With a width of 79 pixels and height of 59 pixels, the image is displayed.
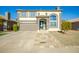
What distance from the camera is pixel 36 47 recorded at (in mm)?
4551

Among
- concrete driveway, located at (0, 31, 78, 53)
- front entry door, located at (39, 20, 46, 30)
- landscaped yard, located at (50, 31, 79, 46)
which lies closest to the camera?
concrete driveway, located at (0, 31, 78, 53)

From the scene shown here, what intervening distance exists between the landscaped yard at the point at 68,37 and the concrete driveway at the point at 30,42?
0.42 ft

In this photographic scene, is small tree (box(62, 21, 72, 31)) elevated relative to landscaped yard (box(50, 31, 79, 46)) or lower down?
elevated

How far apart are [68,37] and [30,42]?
3.59 feet

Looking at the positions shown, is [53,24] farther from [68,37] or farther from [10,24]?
[10,24]

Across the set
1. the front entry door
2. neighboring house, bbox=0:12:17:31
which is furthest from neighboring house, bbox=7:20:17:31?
the front entry door

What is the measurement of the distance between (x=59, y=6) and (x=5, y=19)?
5.25 ft

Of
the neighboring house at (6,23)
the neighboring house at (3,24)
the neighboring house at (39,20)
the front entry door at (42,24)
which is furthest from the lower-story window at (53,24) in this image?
the neighboring house at (3,24)

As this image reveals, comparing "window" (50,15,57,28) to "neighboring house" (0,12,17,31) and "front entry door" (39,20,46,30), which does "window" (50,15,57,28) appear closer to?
"front entry door" (39,20,46,30)

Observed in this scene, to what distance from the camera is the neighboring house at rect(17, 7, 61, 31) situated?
16.0 ft

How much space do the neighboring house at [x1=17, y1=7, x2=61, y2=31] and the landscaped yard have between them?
19 centimetres

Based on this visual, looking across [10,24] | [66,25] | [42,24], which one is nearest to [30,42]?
[42,24]
